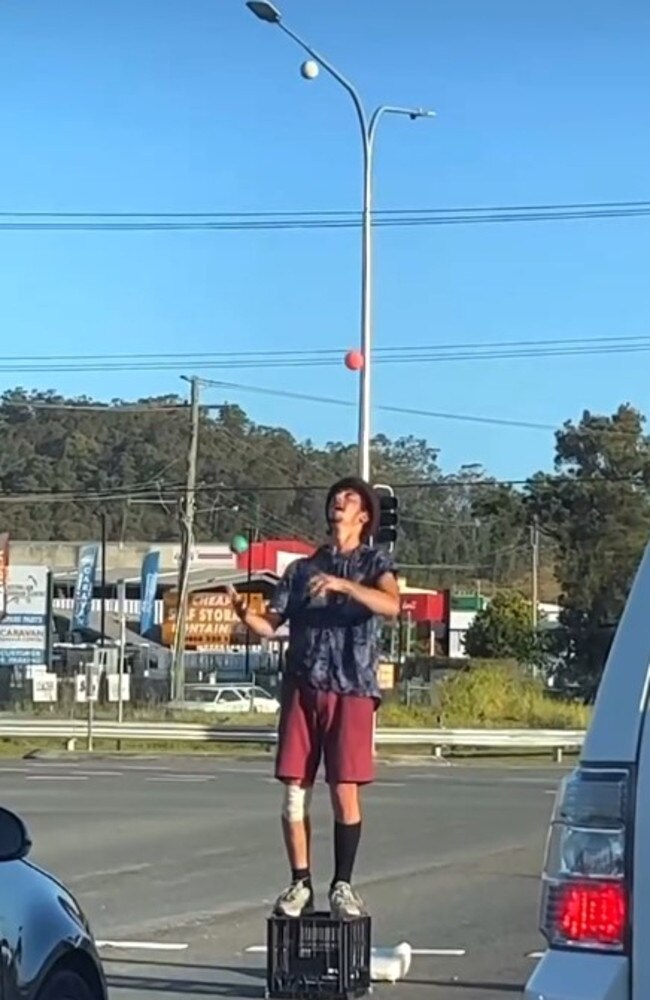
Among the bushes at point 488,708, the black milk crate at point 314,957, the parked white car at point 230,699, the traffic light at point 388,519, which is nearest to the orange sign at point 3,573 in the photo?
the parked white car at point 230,699

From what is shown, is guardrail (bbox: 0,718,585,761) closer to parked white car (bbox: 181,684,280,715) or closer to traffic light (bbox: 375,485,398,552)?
traffic light (bbox: 375,485,398,552)

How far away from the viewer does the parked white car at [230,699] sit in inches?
1870

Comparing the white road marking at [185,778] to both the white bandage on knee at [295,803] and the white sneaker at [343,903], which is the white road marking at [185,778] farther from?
the white sneaker at [343,903]

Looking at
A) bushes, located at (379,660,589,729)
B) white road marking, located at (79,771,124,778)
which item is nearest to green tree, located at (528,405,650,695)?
bushes, located at (379,660,589,729)

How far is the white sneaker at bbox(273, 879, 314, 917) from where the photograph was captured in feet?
23.6

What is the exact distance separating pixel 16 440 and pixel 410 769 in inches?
3947

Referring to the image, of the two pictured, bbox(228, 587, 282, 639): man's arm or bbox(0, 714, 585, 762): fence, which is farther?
bbox(0, 714, 585, 762): fence

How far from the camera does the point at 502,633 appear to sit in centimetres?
6531

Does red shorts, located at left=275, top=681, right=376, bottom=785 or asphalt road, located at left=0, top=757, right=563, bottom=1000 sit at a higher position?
red shorts, located at left=275, top=681, right=376, bottom=785

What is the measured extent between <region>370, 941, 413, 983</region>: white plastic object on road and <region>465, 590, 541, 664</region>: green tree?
5122 cm

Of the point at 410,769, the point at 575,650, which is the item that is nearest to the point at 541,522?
the point at 575,650

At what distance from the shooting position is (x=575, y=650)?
5744 cm

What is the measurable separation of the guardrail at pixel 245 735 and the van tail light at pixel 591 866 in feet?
88.0

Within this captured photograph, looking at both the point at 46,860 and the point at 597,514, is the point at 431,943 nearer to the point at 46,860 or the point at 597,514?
the point at 46,860
